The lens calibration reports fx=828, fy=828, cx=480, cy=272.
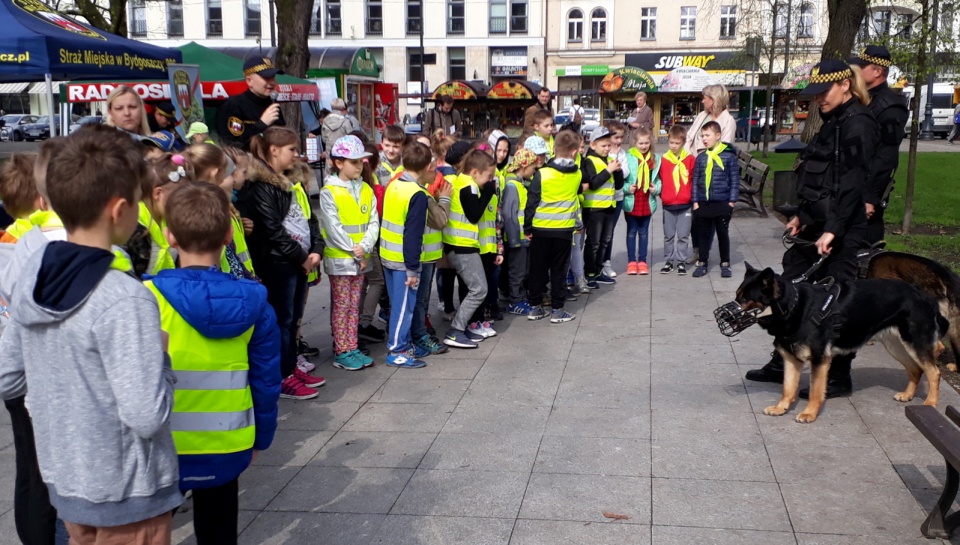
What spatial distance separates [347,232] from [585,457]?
2.60 m

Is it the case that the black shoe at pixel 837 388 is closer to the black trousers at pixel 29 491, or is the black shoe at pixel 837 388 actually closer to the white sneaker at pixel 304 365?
the white sneaker at pixel 304 365

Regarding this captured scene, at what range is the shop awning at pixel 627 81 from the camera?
4559 cm

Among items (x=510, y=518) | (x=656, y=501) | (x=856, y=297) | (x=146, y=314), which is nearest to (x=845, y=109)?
(x=856, y=297)

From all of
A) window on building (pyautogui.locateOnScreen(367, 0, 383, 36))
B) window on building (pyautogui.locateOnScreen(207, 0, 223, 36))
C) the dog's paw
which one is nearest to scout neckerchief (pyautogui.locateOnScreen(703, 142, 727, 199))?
the dog's paw

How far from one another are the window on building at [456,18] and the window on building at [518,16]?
308cm

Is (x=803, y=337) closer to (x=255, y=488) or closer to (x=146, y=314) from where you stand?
(x=255, y=488)

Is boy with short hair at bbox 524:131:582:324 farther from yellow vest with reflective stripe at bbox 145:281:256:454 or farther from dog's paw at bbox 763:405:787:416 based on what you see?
yellow vest with reflective stripe at bbox 145:281:256:454

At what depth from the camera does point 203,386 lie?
2.92m

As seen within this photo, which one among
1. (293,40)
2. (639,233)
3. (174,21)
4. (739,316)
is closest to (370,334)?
(739,316)

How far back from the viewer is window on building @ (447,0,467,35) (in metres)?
53.2

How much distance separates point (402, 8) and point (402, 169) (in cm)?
4933

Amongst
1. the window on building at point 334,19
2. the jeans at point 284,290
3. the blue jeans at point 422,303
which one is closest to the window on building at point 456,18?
the window on building at point 334,19

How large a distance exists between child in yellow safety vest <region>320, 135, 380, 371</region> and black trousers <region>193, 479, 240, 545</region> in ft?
10.6

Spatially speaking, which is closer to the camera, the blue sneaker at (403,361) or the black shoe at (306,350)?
the blue sneaker at (403,361)
